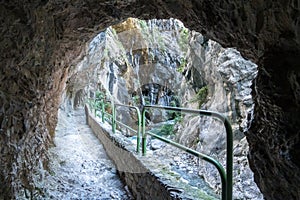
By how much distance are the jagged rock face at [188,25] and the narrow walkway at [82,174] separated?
50 centimetres

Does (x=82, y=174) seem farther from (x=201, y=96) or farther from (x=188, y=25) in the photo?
(x=201, y=96)

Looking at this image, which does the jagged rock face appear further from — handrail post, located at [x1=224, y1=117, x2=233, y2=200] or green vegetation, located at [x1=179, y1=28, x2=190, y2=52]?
green vegetation, located at [x1=179, y1=28, x2=190, y2=52]

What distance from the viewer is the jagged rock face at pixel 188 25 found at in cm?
142

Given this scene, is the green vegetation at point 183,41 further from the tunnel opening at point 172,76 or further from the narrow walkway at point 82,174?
the narrow walkway at point 82,174

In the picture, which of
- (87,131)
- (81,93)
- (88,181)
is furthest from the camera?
(81,93)

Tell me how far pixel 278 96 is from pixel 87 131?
763cm

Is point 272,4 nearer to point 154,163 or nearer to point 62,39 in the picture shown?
point 154,163

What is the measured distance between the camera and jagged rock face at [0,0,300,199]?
4.65 ft

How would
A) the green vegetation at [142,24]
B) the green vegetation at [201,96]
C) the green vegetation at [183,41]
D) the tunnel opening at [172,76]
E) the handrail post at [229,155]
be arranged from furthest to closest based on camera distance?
the green vegetation at [183,41], the green vegetation at [142,24], the green vegetation at [201,96], the tunnel opening at [172,76], the handrail post at [229,155]

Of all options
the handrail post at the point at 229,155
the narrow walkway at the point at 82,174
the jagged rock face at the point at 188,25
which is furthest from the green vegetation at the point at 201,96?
the handrail post at the point at 229,155

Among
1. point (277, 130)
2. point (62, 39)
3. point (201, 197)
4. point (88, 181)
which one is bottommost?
point (88, 181)

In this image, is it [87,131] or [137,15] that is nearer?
[137,15]

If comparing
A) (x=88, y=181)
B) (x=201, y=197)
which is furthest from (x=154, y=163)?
(x=88, y=181)

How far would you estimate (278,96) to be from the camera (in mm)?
1487
